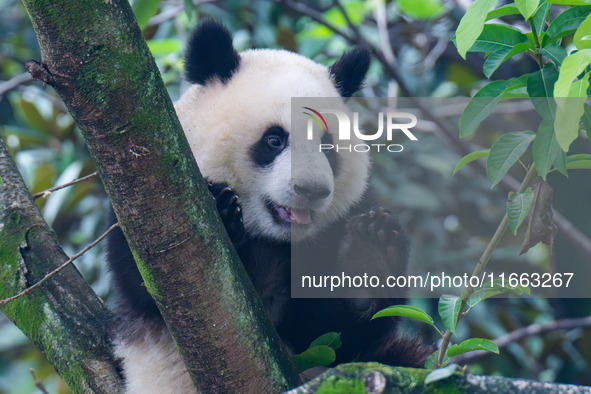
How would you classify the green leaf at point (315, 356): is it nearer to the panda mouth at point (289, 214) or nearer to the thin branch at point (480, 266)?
the thin branch at point (480, 266)

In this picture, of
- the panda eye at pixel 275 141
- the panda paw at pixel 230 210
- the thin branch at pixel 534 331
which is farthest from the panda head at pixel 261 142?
the thin branch at pixel 534 331

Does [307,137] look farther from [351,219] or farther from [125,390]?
[125,390]

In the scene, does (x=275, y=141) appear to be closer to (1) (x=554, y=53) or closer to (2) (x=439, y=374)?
(1) (x=554, y=53)

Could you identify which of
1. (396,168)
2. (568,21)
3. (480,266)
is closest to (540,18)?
(568,21)

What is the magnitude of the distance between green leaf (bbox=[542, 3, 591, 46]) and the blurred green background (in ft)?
8.73

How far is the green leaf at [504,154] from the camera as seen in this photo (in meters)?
1.73

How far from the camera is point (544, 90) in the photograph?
1.61m

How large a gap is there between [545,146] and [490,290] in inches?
17.3

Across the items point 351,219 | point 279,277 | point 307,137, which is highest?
point 307,137

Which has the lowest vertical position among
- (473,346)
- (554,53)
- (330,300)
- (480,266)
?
(330,300)

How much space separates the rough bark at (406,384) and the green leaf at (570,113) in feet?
1.81

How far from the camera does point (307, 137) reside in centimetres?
247

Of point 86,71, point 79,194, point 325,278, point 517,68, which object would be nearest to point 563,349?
point 517,68

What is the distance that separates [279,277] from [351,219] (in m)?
0.43
